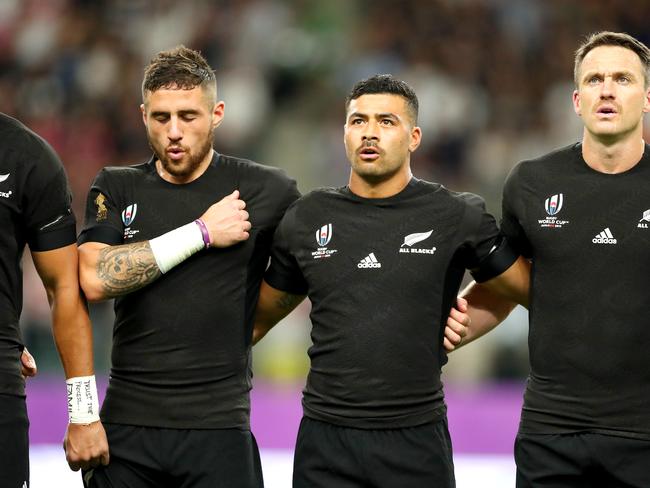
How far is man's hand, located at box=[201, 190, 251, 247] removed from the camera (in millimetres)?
4832

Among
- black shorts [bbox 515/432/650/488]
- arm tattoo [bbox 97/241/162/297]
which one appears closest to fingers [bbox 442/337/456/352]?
black shorts [bbox 515/432/650/488]

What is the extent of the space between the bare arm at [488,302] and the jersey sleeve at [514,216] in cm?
6

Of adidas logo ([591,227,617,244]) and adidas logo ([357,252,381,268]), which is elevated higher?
adidas logo ([591,227,617,244])

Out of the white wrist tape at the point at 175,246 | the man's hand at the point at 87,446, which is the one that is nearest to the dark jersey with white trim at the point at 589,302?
the white wrist tape at the point at 175,246

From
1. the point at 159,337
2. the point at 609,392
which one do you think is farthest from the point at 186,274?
the point at 609,392

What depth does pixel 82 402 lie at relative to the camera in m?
4.73

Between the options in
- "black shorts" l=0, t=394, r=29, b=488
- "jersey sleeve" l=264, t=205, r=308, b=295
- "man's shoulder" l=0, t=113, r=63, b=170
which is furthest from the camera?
"jersey sleeve" l=264, t=205, r=308, b=295

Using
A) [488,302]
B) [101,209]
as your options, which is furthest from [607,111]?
[101,209]

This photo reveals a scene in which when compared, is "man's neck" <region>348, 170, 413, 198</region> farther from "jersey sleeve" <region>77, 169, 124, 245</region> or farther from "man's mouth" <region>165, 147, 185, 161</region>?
"jersey sleeve" <region>77, 169, 124, 245</region>

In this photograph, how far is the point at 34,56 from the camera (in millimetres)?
12703

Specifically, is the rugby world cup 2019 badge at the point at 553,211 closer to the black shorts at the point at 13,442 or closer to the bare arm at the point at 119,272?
the bare arm at the point at 119,272

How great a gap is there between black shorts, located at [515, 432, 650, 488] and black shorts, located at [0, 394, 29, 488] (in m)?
1.87

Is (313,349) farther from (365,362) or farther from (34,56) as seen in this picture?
(34,56)

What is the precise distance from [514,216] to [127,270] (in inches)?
61.0
